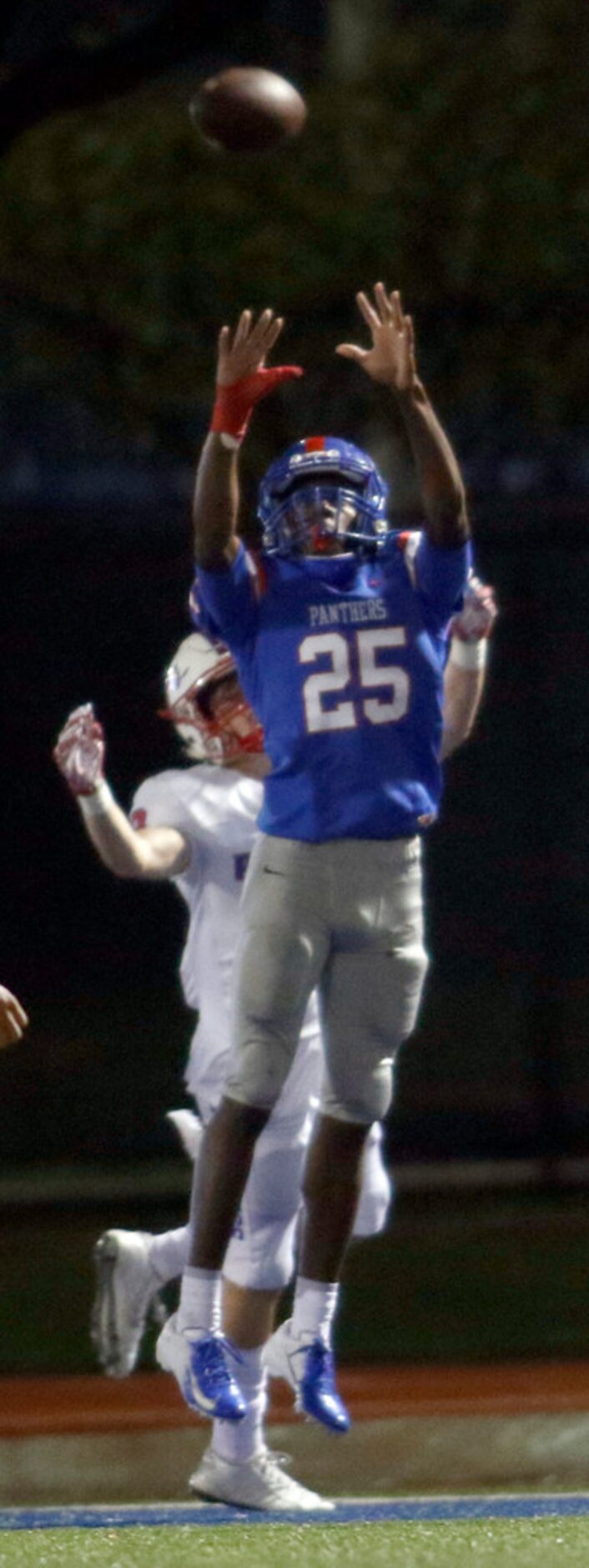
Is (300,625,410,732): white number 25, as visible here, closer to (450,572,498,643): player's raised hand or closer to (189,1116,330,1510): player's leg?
(450,572,498,643): player's raised hand

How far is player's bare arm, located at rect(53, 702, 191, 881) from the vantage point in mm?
5258

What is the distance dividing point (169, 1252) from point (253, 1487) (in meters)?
0.70

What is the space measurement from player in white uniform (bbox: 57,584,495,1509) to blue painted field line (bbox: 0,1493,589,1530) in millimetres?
74

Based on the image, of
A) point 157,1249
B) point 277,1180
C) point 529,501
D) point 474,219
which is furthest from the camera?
point 474,219

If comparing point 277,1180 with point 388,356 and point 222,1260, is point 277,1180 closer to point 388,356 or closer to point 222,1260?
point 222,1260

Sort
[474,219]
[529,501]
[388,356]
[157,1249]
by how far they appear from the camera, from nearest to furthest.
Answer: [388,356]
[157,1249]
[529,501]
[474,219]

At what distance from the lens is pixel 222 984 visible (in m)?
5.70

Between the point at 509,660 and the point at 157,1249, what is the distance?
12.3 ft

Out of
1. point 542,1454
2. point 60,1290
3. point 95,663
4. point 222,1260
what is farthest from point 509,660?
point 222,1260

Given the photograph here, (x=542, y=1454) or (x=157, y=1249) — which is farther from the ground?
(x=157, y=1249)

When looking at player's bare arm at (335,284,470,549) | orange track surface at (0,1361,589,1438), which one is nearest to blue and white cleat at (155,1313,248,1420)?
orange track surface at (0,1361,589,1438)

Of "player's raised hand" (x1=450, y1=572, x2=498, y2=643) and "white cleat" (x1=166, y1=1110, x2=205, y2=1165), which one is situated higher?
"player's raised hand" (x1=450, y1=572, x2=498, y2=643)

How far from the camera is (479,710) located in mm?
9367

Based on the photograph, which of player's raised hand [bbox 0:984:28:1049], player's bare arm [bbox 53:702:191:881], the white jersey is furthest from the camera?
the white jersey
